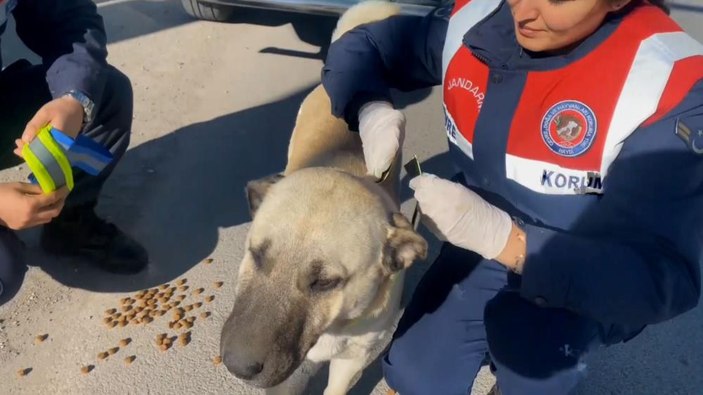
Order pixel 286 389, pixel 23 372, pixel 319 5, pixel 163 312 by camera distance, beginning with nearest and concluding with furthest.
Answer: pixel 286 389, pixel 23 372, pixel 163 312, pixel 319 5

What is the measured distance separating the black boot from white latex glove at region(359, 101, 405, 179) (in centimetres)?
139

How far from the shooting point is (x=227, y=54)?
502 cm

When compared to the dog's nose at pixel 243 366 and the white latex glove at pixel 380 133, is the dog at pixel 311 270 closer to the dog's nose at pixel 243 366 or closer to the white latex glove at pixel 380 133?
the dog's nose at pixel 243 366

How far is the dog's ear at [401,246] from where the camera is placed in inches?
83.8

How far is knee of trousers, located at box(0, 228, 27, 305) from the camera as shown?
2.57 meters

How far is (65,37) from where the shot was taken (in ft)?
9.84

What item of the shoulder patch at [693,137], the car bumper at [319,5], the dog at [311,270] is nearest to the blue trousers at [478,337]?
the dog at [311,270]

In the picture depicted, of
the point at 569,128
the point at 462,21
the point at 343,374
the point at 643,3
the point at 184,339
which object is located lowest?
the point at 184,339

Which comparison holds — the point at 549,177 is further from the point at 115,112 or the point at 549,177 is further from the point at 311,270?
the point at 115,112

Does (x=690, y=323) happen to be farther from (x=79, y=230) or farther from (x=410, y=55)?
(x=79, y=230)

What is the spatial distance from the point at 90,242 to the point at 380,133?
1.66 meters

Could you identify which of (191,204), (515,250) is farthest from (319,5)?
(515,250)

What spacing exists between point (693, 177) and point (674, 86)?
27 centimetres

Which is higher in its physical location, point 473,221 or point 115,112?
point 473,221
